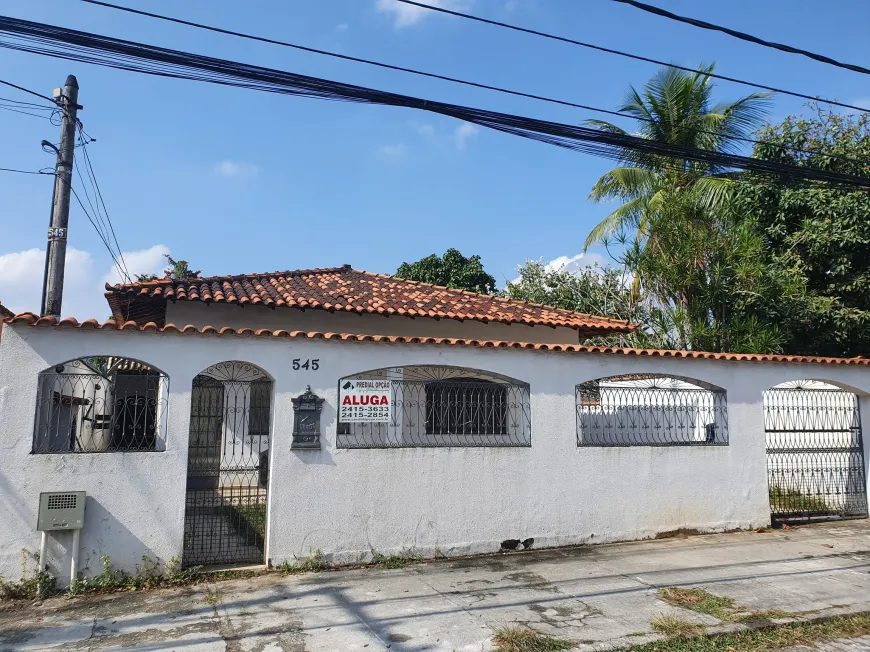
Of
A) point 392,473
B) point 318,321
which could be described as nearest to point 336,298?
point 318,321

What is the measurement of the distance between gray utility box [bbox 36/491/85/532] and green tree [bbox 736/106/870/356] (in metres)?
12.0

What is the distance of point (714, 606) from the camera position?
518cm

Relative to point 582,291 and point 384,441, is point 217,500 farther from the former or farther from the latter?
point 582,291

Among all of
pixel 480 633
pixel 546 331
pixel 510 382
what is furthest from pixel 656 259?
pixel 480 633

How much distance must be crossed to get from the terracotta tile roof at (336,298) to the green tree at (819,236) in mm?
4401

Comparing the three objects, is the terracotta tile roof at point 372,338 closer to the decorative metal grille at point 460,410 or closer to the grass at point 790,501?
the decorative metal grille at point 460,410

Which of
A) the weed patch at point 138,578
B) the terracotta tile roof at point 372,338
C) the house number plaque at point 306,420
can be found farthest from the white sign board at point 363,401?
the weed patch at point 138,578

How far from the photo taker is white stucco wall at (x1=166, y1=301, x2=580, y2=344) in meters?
10.0

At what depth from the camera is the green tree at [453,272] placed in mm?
23031

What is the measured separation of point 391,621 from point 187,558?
103 inches

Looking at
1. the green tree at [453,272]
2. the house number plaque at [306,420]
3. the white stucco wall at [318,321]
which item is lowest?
the house number plaque at [306,420]

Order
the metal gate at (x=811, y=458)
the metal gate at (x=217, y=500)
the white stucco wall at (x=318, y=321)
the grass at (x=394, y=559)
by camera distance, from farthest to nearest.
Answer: the white stucco wall at (x=318, y=321), the metal gate at (x=811, y=458), the grass at (x=394, y=559), the metal gate at (x=217, y=500)

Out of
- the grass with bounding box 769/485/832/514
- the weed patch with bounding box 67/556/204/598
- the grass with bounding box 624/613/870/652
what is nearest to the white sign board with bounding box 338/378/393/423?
the weed patch with bounding box 67/556/204/598

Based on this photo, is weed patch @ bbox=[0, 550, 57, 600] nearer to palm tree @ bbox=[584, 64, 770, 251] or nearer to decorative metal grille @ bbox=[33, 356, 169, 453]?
decorative metal grille @ bbox=[33, 356, 169, 453]
